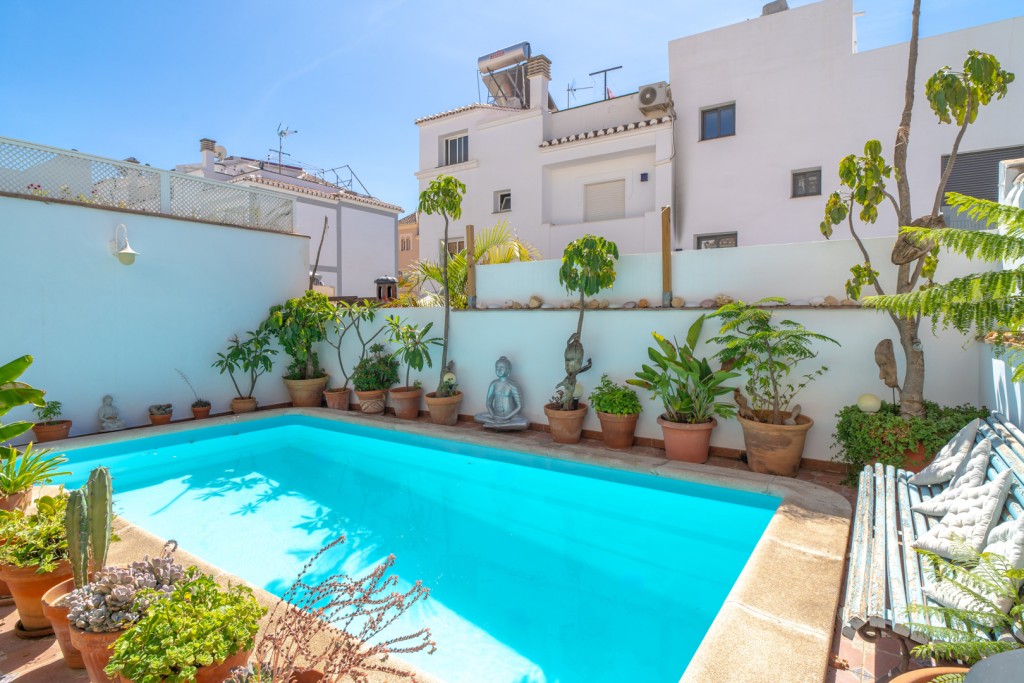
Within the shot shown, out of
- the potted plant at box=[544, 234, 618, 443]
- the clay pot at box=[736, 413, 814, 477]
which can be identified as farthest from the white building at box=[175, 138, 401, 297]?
the clay pot at box=[736, 413, 814, 477]

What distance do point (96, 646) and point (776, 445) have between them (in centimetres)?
562

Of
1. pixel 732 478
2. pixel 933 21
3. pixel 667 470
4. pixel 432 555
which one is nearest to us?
pixel 432 555

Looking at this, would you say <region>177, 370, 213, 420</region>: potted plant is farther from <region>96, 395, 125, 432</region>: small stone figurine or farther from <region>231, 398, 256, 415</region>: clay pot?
<region>96, 395, 125, 432</region>: small stone figurine

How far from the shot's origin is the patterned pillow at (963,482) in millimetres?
2867

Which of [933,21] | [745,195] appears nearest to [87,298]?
[745,195]

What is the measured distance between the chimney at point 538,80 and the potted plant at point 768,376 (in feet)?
37.8

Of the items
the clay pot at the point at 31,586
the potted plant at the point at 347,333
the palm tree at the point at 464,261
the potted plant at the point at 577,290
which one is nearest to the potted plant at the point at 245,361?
the potted plant at the point at 347,333

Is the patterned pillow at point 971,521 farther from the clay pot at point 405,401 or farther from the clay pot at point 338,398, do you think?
the clay pot at point 338,398

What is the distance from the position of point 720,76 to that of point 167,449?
46.1 feet

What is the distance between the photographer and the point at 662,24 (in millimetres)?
12922

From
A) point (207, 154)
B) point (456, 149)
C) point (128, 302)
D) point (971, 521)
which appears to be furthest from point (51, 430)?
point (207, 154)

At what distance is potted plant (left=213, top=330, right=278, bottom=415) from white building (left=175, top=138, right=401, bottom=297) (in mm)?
9336

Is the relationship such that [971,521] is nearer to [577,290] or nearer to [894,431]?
[894,431]

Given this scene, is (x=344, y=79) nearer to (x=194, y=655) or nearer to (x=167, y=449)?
(x=167, y=449)
